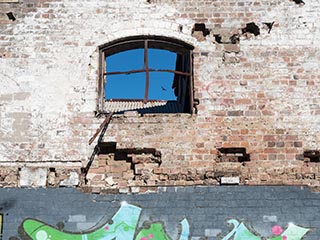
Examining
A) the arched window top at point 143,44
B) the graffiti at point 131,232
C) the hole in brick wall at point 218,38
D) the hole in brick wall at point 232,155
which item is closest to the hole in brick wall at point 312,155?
the hole in brick wall at point 232,155

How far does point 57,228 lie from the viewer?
699 centimetres

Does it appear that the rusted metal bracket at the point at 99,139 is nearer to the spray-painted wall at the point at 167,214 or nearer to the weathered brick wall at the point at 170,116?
the weathered brick wall at the point at 170,116

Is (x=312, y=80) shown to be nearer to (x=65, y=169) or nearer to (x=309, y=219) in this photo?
(x=309, y=219)

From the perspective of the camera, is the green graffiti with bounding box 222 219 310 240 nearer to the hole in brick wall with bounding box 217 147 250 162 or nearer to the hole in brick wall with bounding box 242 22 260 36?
the hole in brick wall with bounding box 217 147 250 162

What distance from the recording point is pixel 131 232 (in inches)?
273

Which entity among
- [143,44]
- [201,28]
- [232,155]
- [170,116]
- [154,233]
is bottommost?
[154,233]

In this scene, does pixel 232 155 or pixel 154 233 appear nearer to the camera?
pixel 154 233

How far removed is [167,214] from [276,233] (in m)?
1.49

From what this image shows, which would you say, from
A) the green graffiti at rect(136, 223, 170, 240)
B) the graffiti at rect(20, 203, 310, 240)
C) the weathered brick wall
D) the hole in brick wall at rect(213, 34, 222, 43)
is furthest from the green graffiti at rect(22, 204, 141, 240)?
the hole in brick wall at rect(213, 34, 222, 43)

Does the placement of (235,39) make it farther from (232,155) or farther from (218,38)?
(232,155)

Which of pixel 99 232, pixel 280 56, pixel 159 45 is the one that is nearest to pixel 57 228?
pixel 99 232

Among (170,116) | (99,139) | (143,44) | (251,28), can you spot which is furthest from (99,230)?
(251,28)

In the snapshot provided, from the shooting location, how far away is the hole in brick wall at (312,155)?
291 inches

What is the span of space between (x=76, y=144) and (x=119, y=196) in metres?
0.97
